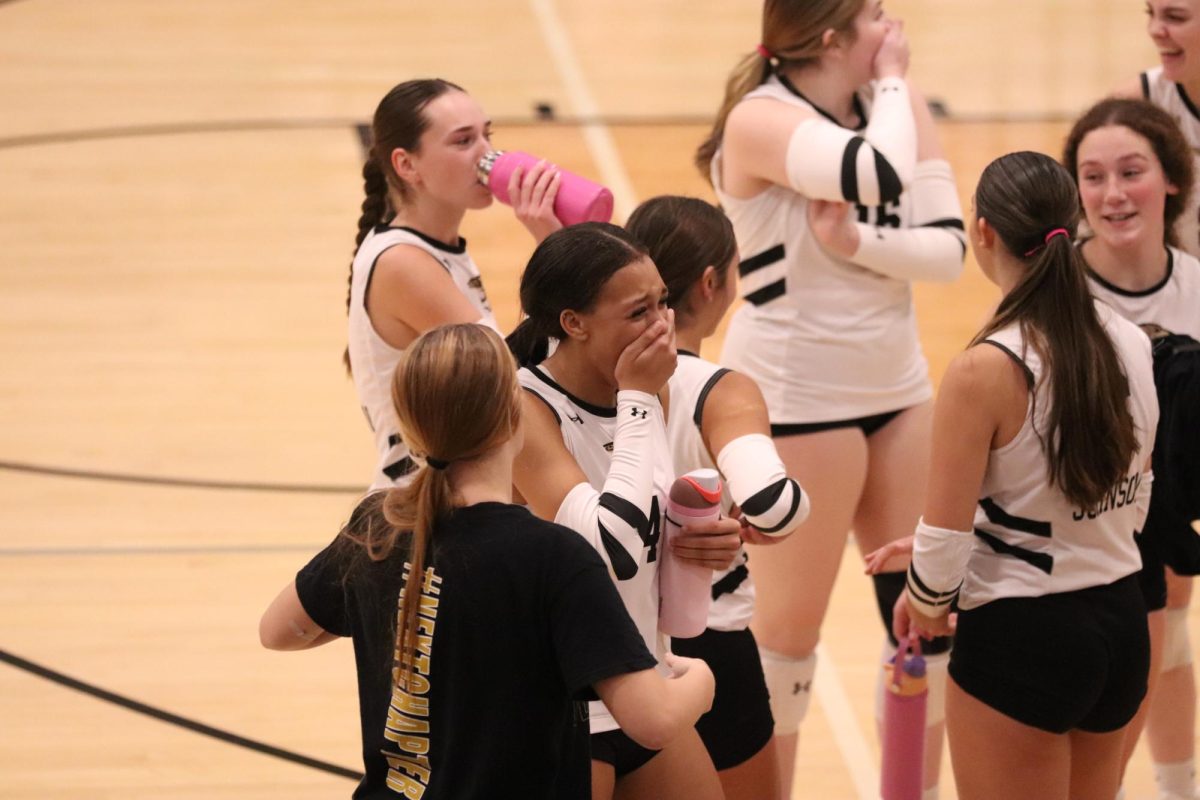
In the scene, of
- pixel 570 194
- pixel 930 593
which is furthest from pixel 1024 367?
pixel 570 194

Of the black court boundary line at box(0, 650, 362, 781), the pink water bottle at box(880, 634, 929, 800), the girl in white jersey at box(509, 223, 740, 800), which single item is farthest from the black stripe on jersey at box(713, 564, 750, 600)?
the black court boundary line at box(0, 650, 362, 781)

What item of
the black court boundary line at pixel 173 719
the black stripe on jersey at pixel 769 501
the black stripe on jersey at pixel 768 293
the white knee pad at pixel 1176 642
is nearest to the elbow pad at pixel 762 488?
the black stripe on jersey at pixel 769 501

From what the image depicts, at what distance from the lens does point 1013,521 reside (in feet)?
9.64

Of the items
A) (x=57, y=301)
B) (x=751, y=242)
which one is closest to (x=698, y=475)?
(x=751, y=242)

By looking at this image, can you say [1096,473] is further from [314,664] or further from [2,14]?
[2,14]

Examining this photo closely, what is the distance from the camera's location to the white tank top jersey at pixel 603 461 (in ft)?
8.64

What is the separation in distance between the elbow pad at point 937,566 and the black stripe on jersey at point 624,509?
0.65 meters

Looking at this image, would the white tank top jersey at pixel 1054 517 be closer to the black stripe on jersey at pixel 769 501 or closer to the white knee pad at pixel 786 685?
the black stripe on jersey at pixel 769 501

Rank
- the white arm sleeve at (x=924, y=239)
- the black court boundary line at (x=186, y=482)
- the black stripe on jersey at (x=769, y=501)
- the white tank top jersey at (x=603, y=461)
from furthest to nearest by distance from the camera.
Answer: the black court boundary line at (x=186, y=482), the white arm sleeve at (x=924, y=239), the black stripe on jersey at (x=769, y=501), the white tank top jersey at (x=603, y=461)

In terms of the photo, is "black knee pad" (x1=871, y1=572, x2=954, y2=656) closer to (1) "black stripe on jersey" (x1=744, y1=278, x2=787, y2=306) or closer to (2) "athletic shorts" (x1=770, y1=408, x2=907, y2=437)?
(2) "athletic shorts" (x1=770, y1=408, x2=907, y2=437)

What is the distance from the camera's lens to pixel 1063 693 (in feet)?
9.53

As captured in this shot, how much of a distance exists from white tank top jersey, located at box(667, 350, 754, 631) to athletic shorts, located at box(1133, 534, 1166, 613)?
0.87 m

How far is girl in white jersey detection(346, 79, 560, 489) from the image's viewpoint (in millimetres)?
3506

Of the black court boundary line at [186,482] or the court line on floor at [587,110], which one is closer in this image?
the black court boundary line at [186,482]
